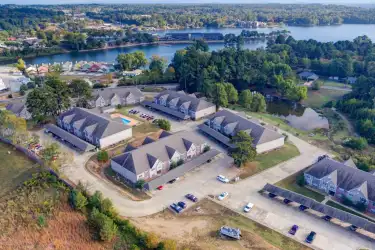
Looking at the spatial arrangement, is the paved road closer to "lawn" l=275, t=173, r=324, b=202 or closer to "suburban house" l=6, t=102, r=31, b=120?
"lawn" l=275, t=173, r=324, b=202

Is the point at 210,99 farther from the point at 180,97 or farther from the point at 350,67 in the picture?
→ the point at 350,67

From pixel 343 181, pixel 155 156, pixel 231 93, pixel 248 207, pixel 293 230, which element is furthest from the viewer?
pixel 231 93

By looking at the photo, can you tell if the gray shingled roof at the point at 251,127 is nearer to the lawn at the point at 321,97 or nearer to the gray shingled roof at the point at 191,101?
the gray shingled roof at the point at 191,101

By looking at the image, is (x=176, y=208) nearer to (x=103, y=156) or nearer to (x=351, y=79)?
(x=103, y=156)

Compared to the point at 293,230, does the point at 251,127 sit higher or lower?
higher

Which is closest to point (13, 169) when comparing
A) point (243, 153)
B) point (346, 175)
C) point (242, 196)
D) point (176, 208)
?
point (176, 208)

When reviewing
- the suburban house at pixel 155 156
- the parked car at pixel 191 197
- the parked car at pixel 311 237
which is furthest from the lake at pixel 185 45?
the parked car at pixel 311 237
